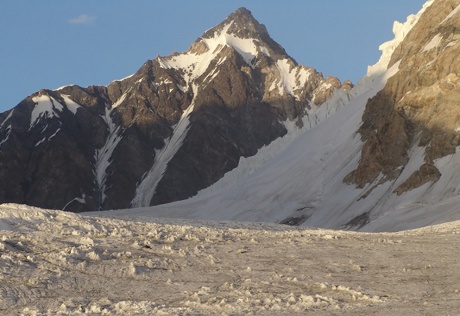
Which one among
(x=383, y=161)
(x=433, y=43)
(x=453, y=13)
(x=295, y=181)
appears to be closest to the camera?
(x=383, y=161)

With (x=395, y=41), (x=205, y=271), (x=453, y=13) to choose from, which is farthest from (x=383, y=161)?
(x=205, y=271)

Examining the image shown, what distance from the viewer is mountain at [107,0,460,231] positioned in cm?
8412

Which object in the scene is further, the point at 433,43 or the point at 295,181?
the point at 295,181

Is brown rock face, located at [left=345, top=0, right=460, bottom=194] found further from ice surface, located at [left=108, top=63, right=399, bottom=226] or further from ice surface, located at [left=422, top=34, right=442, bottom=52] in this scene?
ice surface, located at [left=108, top=63, right=399, bottom=226]

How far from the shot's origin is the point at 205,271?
71.9 ft

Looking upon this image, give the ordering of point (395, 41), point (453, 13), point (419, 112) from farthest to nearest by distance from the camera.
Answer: point (395, 41) < point (453, 13) < point (419, 112)

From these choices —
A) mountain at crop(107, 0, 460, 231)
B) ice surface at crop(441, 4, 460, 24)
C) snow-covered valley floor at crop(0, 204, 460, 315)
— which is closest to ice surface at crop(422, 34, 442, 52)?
mountain at crop(107, 0, 460, 231)

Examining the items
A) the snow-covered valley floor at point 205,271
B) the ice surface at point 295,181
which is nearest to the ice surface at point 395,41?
the ice surface at point 295,181

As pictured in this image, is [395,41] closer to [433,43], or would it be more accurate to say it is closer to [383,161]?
[433,43]

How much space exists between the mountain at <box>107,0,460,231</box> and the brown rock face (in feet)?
0.44

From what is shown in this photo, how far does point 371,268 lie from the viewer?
912 inches

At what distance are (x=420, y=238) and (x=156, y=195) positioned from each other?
532 feet

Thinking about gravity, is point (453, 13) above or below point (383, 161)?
above

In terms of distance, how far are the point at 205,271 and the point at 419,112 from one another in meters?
82.5
